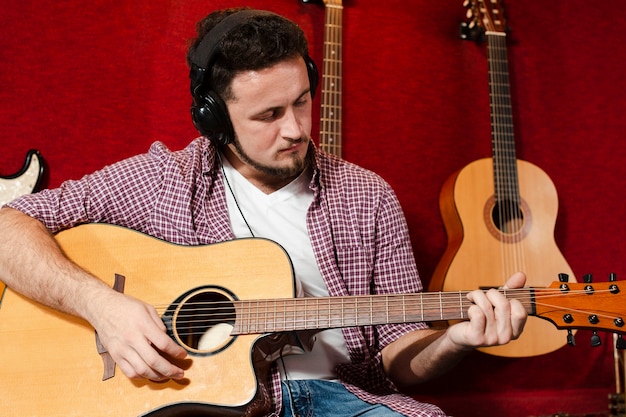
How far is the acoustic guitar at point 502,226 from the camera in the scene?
6.52 ft

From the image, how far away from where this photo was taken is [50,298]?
132 centimetres

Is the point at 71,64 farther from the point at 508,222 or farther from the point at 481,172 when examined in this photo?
the point at 508,222

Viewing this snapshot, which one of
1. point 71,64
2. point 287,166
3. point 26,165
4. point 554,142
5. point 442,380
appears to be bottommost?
point 442,380

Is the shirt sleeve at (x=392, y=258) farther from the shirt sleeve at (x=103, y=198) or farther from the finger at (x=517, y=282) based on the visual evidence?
the shirt sleeve at (x=103, y=198)

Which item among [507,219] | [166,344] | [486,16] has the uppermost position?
[486,16]

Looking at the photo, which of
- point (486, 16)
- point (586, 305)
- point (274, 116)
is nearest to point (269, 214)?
point (274, 116)

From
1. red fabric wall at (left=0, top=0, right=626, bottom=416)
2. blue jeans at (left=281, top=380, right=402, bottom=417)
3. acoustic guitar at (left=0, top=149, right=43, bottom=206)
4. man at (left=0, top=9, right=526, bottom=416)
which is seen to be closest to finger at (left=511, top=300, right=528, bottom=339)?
man at (left=0, top=9, right=526, bottom=416)

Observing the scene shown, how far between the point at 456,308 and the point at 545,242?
1041 millimetres

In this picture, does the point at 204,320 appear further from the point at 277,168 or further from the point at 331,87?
the point at 331,87

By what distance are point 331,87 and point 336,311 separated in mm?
1127

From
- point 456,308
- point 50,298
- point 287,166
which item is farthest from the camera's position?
point 287,166

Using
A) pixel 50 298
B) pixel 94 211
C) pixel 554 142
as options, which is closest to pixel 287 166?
pixel 94 211

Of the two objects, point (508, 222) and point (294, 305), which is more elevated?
point (508, 222)

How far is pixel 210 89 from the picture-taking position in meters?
1.51
